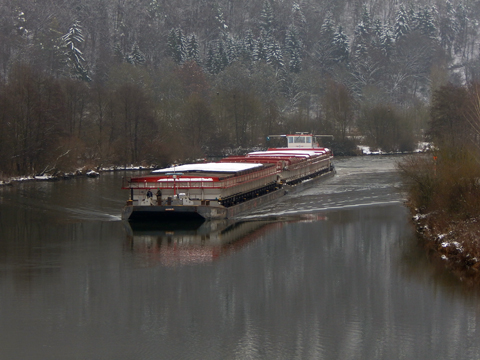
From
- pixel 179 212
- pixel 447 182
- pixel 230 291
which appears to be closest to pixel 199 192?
pixel 179 212

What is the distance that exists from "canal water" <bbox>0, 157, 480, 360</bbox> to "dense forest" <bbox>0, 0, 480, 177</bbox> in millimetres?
28140

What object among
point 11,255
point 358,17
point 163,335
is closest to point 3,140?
point 11,255

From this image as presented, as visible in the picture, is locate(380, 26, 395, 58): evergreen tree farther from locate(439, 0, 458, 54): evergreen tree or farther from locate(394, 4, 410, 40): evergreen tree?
locate(439, 0, 458, 54): evergreen tree

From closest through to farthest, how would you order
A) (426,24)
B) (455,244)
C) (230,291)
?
(230,291)
(455,244)
(426,24)

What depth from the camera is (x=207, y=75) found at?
119 metres

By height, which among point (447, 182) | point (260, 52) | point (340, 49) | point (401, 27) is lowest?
point (447, 182)

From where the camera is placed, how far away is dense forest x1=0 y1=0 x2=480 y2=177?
67812 mm

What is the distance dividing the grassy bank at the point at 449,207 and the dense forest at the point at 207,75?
3333cm

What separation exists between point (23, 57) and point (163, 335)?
3810 inches

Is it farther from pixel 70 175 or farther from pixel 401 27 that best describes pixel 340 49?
pixel 70 175

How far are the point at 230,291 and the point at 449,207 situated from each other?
1024 centimetres

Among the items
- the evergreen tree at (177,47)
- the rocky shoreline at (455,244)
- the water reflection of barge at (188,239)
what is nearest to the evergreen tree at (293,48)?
the evergreen tree at (177,47)

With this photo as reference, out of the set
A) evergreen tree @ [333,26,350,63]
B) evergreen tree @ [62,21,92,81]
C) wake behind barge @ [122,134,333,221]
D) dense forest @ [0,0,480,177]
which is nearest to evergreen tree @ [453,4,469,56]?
dense forest @ [0,0,480,177]

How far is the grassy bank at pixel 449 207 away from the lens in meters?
24.3
